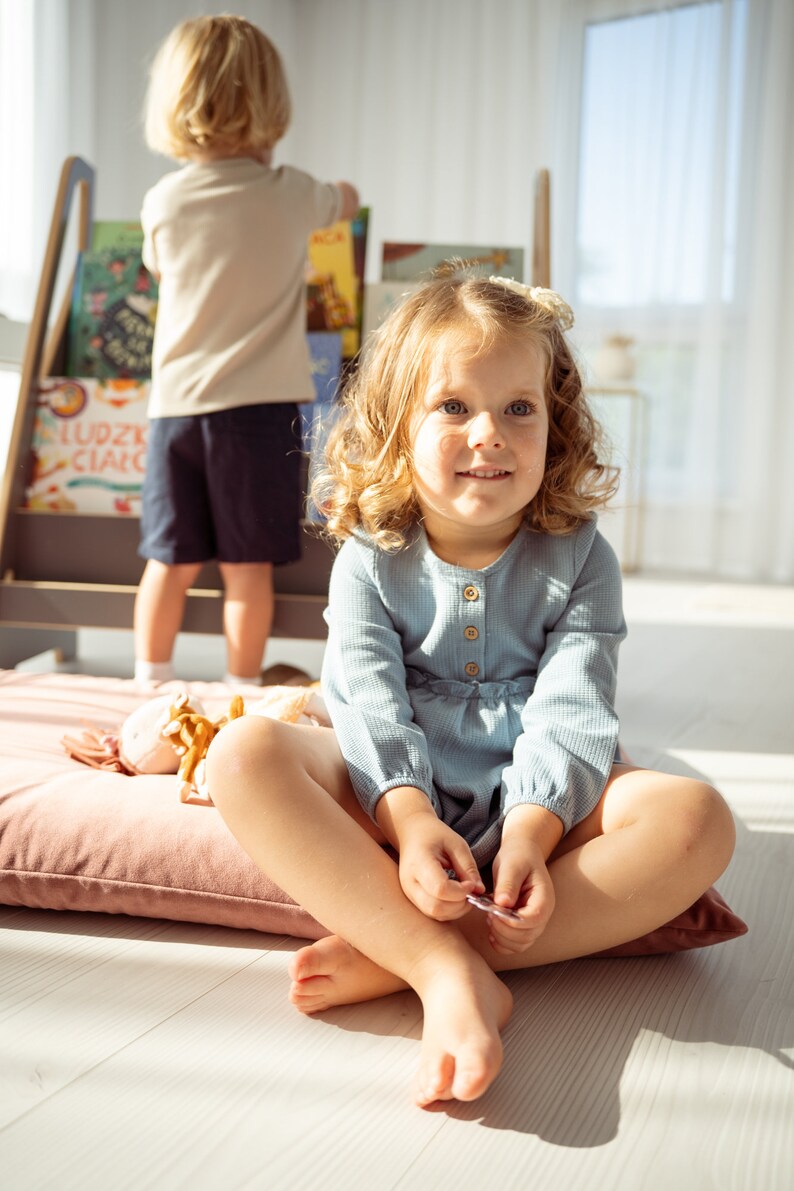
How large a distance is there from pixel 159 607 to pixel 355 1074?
104cm

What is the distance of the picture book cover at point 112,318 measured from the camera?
6.22ft

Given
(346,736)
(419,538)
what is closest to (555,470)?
(419,538)

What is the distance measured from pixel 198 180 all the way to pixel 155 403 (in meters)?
0.33

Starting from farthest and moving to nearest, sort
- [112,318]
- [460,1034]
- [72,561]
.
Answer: [112,318] < [72,561] < [460,1034]

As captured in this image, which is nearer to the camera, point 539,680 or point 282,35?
point 539,680

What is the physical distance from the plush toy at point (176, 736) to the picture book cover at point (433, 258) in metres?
1.02

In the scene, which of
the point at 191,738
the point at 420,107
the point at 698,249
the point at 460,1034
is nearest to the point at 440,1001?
the point at 460,1034

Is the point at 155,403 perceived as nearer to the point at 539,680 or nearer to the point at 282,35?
the point at 539,680

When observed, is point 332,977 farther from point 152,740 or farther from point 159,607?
point 159,607

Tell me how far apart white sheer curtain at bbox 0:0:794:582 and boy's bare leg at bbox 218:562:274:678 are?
2052 millimetres

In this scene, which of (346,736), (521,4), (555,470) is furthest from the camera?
(521,4)

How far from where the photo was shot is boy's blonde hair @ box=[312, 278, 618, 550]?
2.95 ft

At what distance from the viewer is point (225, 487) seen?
157 cm

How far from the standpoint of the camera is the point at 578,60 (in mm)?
3797
